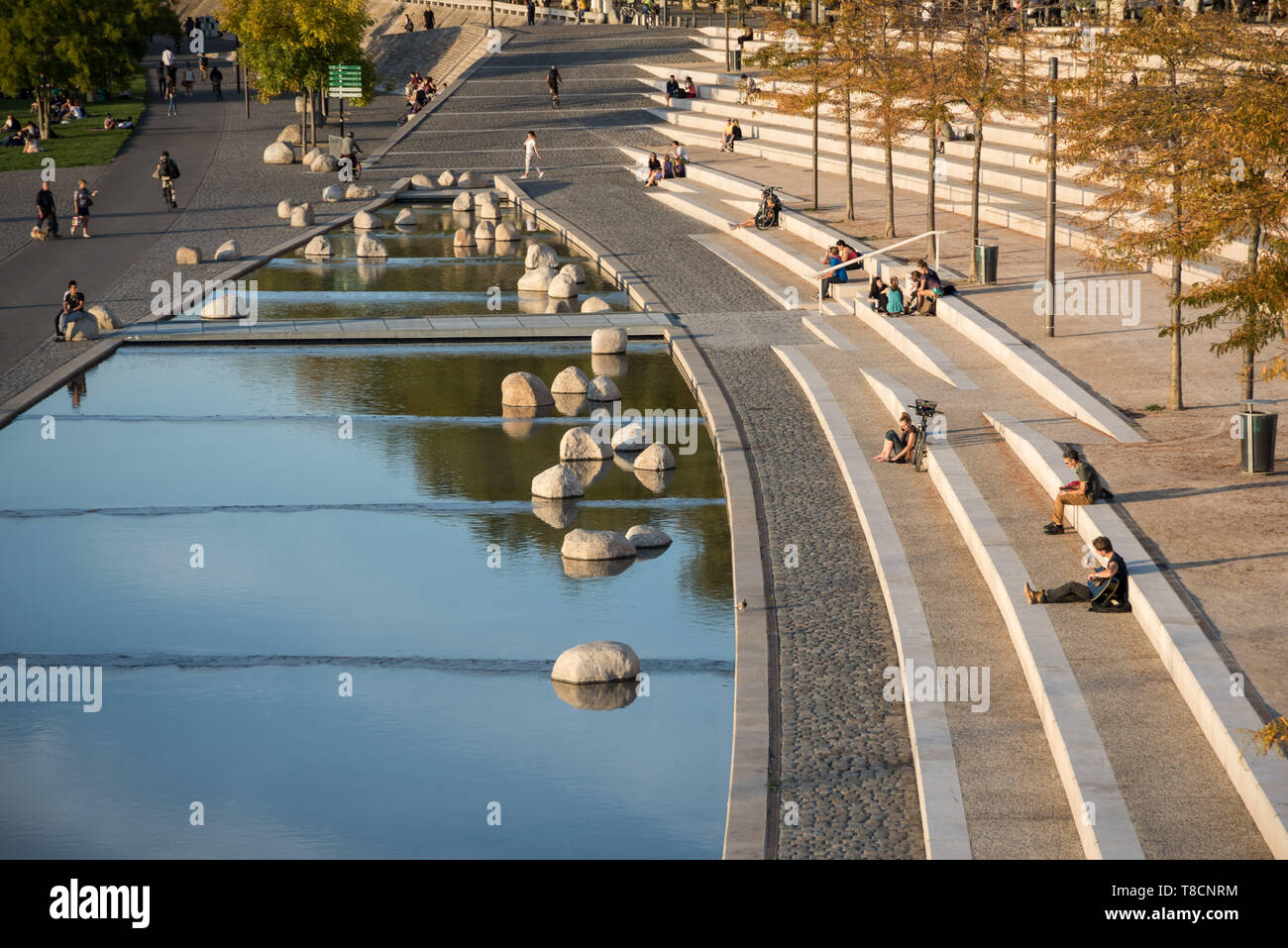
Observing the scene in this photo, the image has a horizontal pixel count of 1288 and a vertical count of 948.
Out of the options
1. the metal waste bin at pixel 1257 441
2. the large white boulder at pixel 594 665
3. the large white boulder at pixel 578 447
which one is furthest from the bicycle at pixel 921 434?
A: the large white boulder at pixel 594 665

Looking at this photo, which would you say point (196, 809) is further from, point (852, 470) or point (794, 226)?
point (794, 226)

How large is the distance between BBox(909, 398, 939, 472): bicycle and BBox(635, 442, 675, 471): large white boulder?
326 cm

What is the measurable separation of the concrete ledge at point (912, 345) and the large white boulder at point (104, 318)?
1349 centimetres

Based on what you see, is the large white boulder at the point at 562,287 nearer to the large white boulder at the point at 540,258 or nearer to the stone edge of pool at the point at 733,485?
the stone edge of pool at the point at 733,485

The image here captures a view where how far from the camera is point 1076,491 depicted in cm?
1462

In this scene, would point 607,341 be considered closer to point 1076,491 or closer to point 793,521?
point 793,521

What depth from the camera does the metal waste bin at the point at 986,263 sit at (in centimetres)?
2581

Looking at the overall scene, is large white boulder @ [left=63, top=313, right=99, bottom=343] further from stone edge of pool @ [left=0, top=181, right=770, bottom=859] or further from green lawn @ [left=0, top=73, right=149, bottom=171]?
green lawn @ [left=0, top=73, right=149, bottom=171]

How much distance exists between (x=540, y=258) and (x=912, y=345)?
11997 millimetres

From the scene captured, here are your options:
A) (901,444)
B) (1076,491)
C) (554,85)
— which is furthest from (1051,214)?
(554,85)

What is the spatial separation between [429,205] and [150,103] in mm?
30565

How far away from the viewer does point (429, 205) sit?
44188 mm

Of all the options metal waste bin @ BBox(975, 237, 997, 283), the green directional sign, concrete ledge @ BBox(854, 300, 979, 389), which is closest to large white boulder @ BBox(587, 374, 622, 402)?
concrete ledge @ BBox(854, 300, 979, 389)

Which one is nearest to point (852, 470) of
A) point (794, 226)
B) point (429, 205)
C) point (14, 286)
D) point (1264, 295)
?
point (1264, 295)
